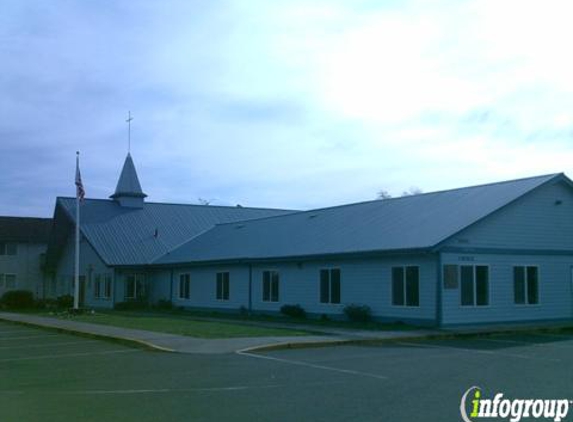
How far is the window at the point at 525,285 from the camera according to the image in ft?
89.5

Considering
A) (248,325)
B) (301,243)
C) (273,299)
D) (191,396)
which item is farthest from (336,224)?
(191,396)

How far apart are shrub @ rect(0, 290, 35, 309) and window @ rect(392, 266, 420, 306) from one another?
3040 centimetres

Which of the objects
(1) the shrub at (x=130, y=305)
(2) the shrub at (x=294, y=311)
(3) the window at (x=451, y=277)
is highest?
(3) the window at (x=451, y=277)

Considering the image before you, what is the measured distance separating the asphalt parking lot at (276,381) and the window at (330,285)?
9.67 meters

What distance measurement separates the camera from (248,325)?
26406 mm

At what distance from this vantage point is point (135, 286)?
43531 mm

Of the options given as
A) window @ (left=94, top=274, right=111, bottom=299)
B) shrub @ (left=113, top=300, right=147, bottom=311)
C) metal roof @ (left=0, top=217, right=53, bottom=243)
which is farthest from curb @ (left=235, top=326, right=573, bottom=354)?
metal roof @ (left=0, top=217, right=53, bottom=243)

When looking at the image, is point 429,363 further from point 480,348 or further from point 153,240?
point 153,240

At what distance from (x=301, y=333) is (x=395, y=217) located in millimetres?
9592

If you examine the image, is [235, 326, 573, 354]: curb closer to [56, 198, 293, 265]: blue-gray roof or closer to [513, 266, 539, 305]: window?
[513, 266, 539, 305]: window

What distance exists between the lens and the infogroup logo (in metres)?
9.72

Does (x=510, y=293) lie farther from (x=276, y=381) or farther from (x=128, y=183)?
(x=128, y=183)

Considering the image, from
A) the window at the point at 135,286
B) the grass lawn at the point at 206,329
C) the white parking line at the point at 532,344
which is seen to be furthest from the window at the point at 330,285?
the window at the point at 135,286

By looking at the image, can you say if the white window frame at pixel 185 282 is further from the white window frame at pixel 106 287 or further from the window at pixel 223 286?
the white window frame at pixel 106 287
